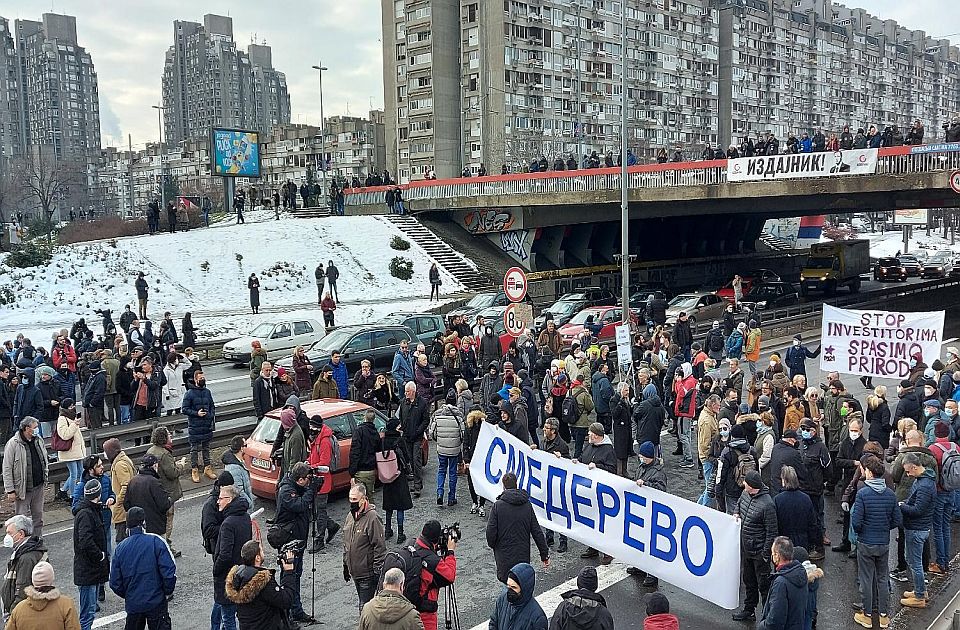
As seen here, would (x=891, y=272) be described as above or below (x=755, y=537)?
below

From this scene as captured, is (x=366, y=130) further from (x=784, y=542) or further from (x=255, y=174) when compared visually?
(x=784, y=542)

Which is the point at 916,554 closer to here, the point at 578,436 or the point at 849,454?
the point at 849,454

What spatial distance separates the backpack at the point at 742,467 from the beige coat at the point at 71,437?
8.33 metres

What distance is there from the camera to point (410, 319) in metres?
22.9

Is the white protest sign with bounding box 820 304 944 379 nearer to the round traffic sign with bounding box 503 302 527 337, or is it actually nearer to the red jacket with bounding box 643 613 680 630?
the round traffic sign with bounding box 503 302 527 337

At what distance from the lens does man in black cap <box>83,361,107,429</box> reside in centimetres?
1460

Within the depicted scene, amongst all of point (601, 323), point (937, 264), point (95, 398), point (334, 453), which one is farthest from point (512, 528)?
point (937, 264)

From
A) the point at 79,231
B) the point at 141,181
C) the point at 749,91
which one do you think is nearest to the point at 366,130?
the point at 749,91

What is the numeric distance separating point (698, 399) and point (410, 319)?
10.6 meters

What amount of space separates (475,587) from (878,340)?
1036 centimetres

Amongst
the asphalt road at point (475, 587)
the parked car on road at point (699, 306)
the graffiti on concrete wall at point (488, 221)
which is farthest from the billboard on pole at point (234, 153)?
the asphalt road at point (475, 587)

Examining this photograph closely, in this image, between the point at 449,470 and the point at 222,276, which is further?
the point at 222,276

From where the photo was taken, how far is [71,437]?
1110 cm

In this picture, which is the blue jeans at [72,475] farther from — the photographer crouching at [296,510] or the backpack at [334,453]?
the photographer crouching at [296,510]
